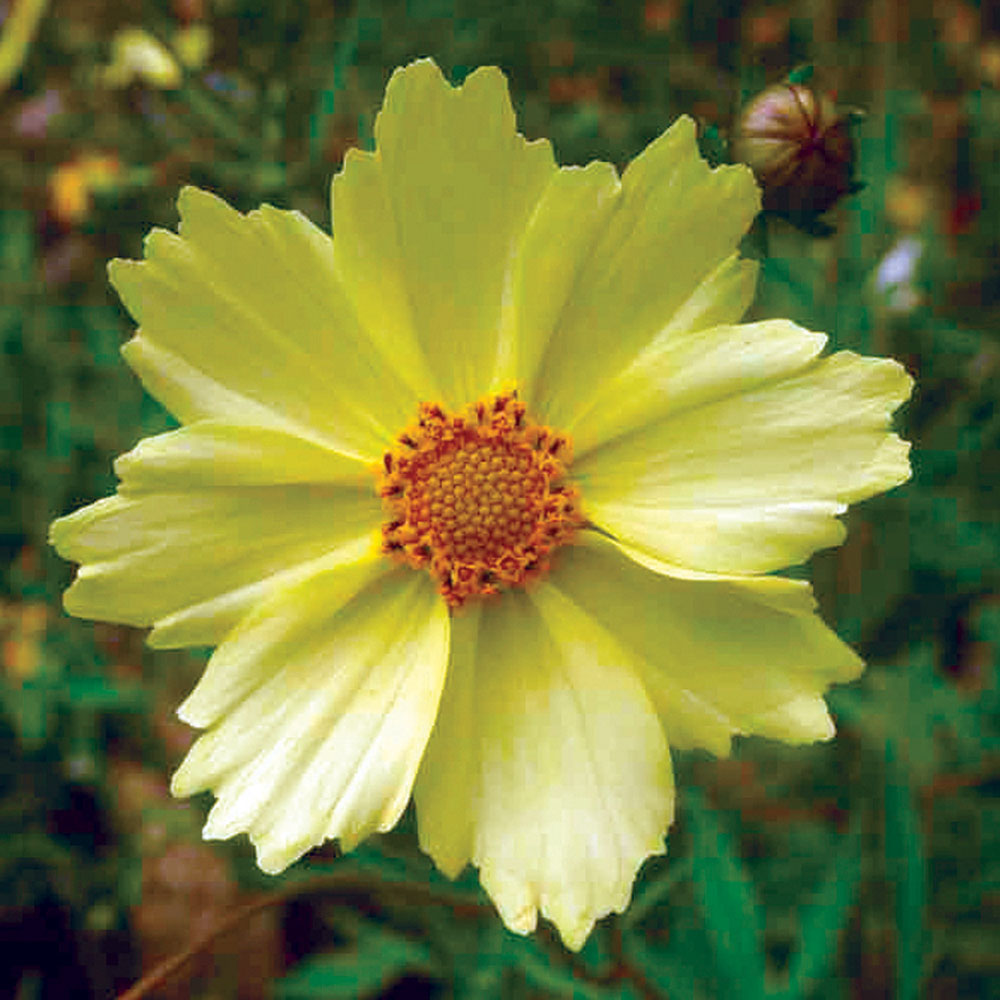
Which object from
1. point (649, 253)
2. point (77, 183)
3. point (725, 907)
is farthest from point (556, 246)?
point (77, 183)

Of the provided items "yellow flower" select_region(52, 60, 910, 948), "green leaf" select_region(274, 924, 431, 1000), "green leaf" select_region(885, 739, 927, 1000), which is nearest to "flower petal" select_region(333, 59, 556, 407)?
"yellow flower" select_region(52, 60, 910, 948)

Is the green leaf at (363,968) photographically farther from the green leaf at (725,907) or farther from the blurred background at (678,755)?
the green leaf at (725,907)

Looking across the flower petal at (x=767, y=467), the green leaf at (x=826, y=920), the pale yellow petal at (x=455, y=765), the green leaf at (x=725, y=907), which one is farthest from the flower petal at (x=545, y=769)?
the green leaf at (x=826, y=920)

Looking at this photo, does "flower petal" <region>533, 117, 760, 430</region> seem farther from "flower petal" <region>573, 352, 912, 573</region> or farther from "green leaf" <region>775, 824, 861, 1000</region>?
"green leaf" <region>775, 824, 861, 1000</region>

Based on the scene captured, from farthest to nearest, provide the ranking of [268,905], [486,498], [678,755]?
1. [678,755]
2. [268,905]
3. [486,498]

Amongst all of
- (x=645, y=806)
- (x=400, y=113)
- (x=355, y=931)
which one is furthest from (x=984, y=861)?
(x=400, y=113)

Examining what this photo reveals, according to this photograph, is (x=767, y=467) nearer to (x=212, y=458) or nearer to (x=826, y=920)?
(x=212, y=458)
